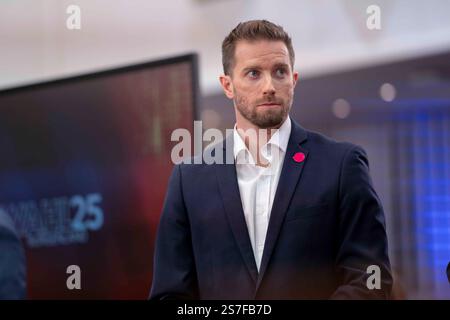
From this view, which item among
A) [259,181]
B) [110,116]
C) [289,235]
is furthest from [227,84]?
[110,116]

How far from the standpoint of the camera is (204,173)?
1643 millimetres

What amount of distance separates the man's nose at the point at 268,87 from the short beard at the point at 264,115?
0.7 inches

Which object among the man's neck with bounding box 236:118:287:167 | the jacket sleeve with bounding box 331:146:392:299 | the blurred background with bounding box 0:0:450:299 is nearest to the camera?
the jacket sleeve with bounding box 331:146:392:299

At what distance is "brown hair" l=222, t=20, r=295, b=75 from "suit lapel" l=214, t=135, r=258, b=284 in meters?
0.23

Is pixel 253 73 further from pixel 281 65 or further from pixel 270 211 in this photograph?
pixel 270 211

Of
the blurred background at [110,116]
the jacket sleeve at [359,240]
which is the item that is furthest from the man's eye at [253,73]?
the blurred background at [110,116]

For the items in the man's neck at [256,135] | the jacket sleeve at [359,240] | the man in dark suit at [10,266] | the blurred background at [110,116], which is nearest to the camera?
the man in dark suit at [10,266]

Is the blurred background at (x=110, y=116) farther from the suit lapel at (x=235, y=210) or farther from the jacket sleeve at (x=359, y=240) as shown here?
the jacket sleeve at (x=359, y=240)

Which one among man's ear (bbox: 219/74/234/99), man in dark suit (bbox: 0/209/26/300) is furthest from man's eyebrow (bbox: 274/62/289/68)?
man in dark suit (bbox: 0/209/26/300)

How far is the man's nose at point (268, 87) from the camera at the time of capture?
5.06 feet

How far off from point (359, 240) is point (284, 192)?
0.18 meters

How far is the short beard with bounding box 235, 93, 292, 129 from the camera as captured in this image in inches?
61.6

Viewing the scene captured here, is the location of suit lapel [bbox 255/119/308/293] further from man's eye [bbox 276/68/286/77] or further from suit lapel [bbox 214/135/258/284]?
man's eye [bbox 276/68/286/77]
